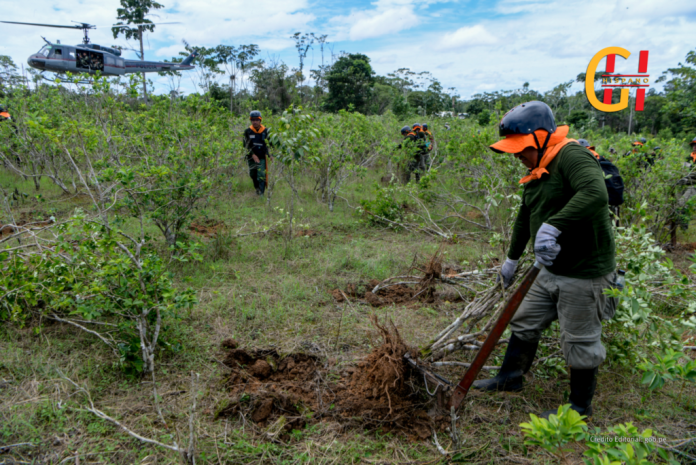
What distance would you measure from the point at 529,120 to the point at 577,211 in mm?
570

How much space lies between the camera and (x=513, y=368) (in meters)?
2.73

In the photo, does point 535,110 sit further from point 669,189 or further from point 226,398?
point 669,189

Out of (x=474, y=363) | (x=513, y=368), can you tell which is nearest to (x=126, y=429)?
(x=474, y=363)

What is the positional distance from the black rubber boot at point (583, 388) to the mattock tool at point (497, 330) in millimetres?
564

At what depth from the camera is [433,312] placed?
3953 millimetres

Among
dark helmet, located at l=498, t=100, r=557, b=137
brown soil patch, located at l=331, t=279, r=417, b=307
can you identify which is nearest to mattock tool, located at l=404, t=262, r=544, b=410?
dark helmet, located at l=498, t=100, r=557, b=137

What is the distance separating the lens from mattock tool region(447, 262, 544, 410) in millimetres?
2215

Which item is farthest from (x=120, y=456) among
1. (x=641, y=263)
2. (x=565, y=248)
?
(x=641, y=263)

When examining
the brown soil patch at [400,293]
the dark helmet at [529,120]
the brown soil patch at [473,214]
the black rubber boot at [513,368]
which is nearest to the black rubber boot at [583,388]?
the black rubber boot at [513,368]

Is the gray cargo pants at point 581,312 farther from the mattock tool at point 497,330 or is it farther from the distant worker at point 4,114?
the distant worker at point 4,114

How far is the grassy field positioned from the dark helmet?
157 cm

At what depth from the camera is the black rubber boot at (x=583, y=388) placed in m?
2.39

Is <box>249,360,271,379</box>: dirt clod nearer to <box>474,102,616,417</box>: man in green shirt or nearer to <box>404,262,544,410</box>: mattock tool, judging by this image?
<box>404,262,544,410</box>: mattock tool

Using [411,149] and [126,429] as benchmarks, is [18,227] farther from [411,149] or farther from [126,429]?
[411,149]
